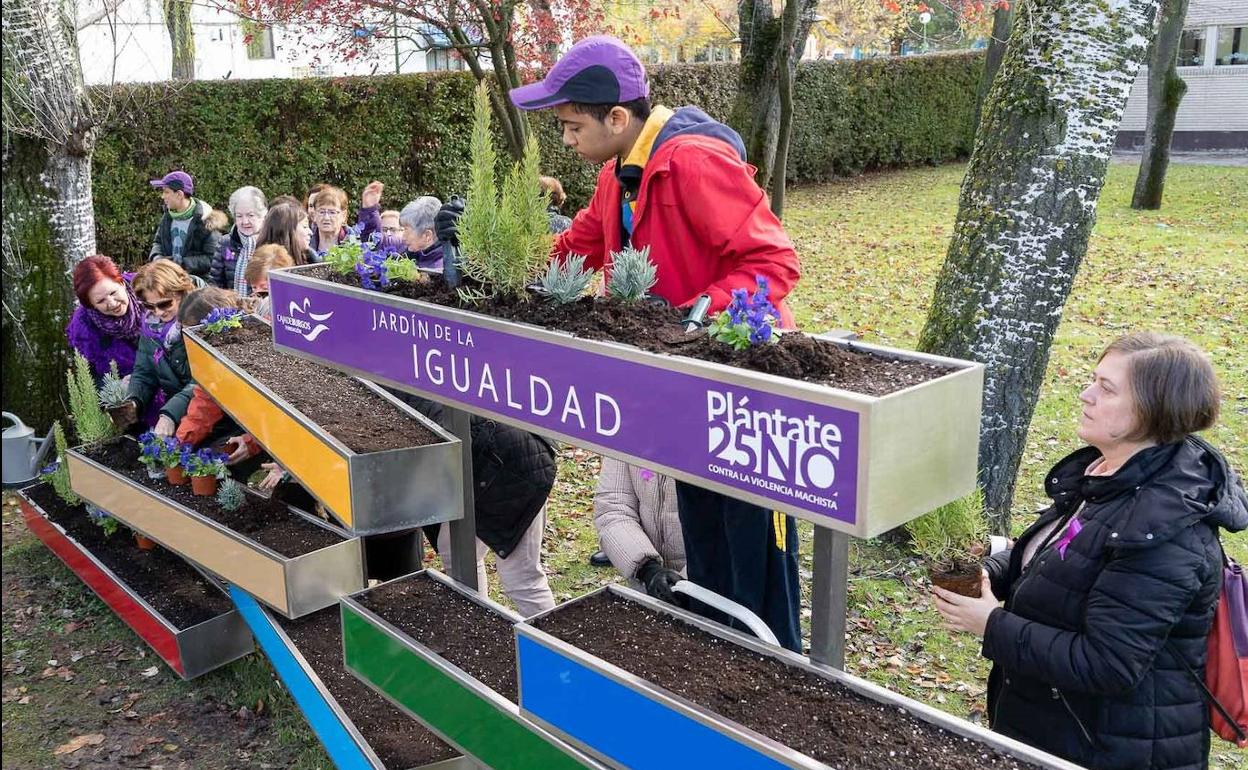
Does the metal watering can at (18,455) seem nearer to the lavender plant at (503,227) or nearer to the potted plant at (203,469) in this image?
the potted plant at (203,469)

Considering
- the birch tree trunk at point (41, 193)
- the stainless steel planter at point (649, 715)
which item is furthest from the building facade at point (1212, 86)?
the stainless steel planter at point (649, 715)

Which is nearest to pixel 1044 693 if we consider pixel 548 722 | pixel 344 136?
pixel 548 722

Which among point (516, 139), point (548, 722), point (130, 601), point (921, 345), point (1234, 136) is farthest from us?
point (1234, 136)

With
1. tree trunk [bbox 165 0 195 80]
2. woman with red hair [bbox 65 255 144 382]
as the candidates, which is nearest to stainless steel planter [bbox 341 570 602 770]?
woman with red hair [bbox 65 255 144 382]

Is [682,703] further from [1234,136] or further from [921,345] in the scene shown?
[1234,136]

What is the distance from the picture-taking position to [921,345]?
219 inches

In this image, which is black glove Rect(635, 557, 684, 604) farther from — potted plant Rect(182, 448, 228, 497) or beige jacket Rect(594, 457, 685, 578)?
potted plant Rect(182, 448, 228, 497)

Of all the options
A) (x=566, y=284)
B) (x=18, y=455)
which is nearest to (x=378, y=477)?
(x=566, y=284)

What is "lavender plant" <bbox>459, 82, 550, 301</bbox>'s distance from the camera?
9.05ft

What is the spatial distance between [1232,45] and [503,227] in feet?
92.2

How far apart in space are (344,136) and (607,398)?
12612 mm

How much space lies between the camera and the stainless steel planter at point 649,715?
200 centimetres

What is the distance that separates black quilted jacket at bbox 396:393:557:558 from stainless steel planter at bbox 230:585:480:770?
793 millimetres

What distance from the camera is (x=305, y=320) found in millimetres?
3355
